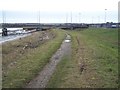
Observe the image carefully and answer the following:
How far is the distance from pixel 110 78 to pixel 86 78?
48.7 inches

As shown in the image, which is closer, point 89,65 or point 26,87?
point 26,87

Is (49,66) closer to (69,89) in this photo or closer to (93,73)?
(93,73)

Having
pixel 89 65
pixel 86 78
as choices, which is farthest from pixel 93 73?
pixel 89 65

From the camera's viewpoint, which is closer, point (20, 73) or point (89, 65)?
point (20, 73)

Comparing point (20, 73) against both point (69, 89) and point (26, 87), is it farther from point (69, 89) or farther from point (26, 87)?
point (69, 89)

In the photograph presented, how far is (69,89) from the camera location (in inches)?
631

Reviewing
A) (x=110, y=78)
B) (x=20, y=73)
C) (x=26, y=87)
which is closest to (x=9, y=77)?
(x=20, y=73)

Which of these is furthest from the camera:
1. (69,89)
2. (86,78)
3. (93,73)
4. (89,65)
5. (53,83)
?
(89,65)

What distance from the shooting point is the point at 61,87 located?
53.7ft

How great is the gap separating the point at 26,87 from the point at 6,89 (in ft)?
3.29

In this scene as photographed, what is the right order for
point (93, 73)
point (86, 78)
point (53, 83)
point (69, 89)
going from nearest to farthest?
point (69, 89) < point (53, 83) < point (86, 78) < point (93, 73)

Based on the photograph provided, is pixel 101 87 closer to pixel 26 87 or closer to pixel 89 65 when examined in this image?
pixel 26 87

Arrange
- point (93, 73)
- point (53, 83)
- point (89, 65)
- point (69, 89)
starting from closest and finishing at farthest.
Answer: point (69, 89) → point (53, 83) → point (93, 73) → point (89, 65)

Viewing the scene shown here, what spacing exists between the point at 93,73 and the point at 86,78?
168cm
